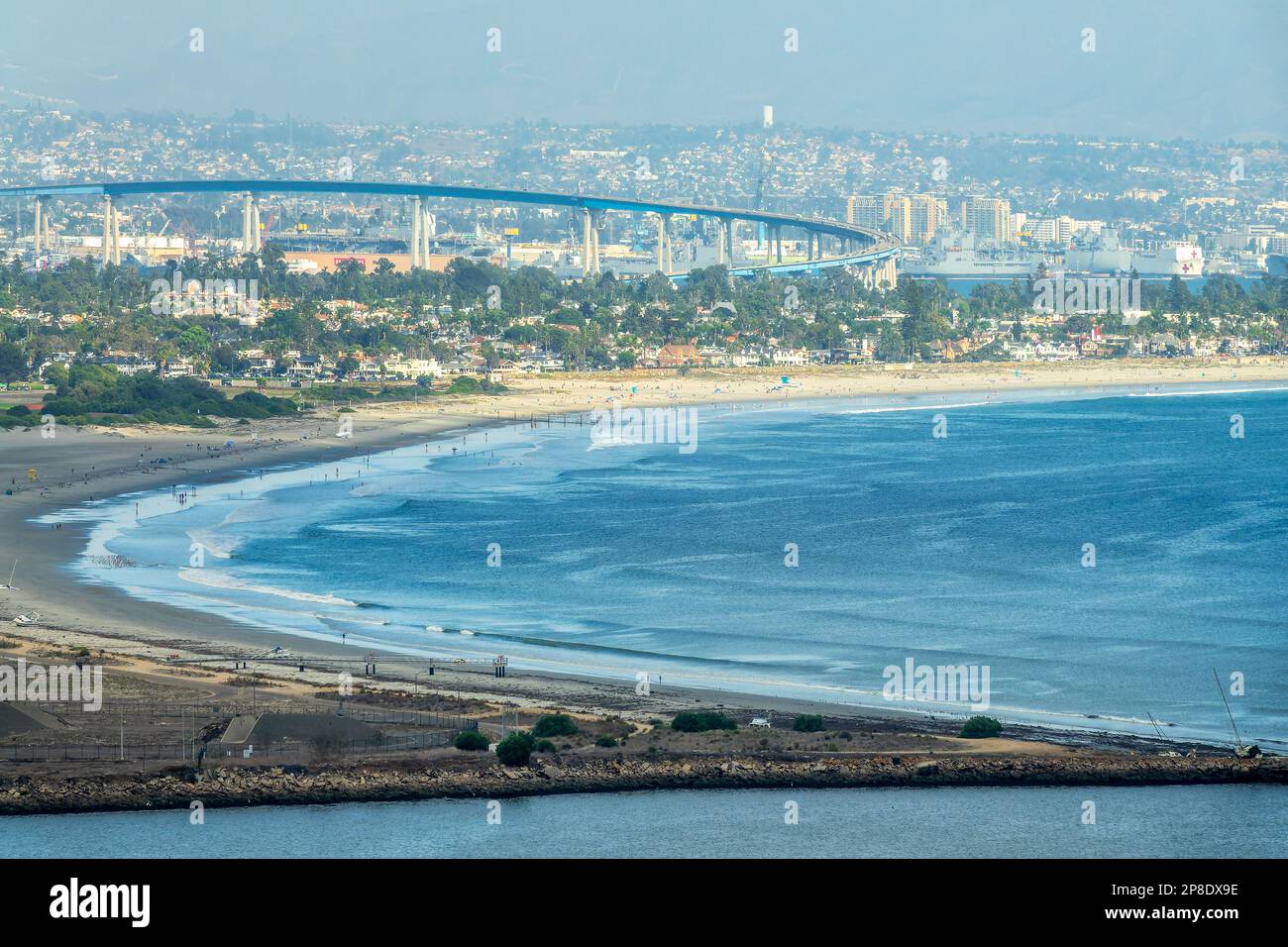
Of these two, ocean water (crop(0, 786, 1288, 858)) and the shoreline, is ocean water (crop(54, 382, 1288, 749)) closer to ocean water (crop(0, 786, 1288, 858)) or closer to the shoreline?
the shoreline

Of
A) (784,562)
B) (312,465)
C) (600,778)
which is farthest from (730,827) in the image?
(312,465)

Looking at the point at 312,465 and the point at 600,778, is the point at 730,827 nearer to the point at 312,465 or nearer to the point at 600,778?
the point at 600,778

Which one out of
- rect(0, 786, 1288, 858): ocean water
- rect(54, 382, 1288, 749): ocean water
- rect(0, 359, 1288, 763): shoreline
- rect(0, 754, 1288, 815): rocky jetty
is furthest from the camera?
rect(54, 382, 1288, 749): ocean water

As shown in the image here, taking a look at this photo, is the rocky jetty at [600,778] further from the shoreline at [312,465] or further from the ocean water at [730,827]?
the shoreline at [312,465]

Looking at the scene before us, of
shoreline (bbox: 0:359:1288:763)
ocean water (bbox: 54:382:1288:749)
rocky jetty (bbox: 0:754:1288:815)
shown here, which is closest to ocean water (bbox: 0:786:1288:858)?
rocky jetty (bbox: 0:754:1288:815)

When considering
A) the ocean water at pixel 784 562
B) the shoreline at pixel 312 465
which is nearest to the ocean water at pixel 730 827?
the shoreline at pixel 312 465
